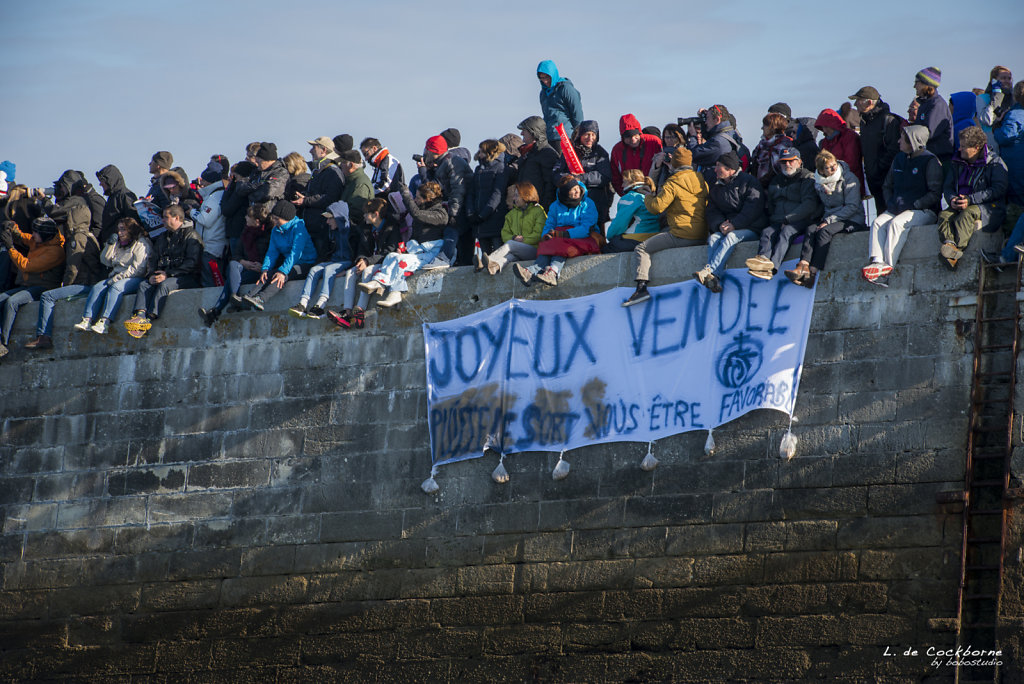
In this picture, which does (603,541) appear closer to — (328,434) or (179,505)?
(328,434)

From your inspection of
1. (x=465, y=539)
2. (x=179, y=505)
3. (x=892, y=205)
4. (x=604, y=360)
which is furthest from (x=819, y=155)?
(x=179, y=505)

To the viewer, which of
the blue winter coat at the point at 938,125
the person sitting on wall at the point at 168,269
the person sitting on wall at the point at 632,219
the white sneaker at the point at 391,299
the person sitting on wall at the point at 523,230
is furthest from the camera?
the person sitting on wall at the point at 168,269

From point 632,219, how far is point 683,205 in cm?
62

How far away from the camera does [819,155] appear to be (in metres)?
12.2

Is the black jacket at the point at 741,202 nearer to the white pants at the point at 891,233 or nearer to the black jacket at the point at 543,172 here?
the white pants at the point at 891,233

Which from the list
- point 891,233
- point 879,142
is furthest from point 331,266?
point 891,233

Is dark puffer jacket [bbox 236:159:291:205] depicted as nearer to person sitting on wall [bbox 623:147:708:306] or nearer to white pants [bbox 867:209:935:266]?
person sitting on wall [bbox 623:147:708:306]

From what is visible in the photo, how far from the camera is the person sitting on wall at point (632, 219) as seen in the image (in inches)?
520

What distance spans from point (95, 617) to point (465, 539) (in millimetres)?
3923

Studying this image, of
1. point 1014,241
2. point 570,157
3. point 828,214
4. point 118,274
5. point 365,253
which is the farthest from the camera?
point 118,274

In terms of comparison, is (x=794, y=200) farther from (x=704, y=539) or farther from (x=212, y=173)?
(x=212, y=173)

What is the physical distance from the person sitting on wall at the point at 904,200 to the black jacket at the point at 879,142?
0.28m

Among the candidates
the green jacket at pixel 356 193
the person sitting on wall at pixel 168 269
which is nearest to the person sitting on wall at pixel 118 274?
the person sitting on wall at pixel 168 269

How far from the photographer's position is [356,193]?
579 inches
